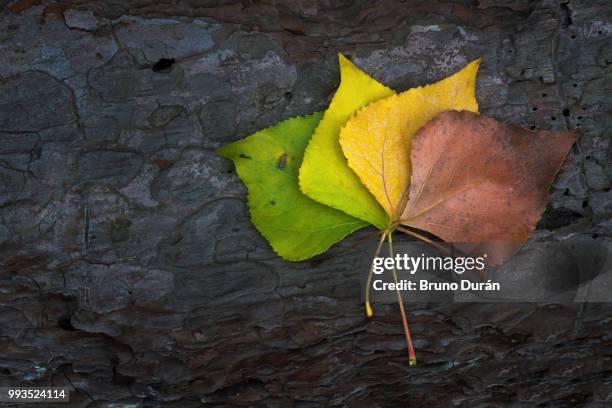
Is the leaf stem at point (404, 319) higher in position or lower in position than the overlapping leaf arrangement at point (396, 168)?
lower

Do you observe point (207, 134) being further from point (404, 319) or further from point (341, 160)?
point (404, 319)

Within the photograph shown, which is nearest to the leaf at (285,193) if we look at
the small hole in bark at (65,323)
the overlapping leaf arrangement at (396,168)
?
the overlapping leaf arrangement at (396,168)

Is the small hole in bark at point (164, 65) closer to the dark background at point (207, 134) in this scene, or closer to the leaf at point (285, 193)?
the dark background at point (207, 134)

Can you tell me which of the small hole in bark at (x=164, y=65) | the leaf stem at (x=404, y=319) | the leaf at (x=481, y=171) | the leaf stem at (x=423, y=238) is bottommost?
the leaf stem at (x=404, y=319)

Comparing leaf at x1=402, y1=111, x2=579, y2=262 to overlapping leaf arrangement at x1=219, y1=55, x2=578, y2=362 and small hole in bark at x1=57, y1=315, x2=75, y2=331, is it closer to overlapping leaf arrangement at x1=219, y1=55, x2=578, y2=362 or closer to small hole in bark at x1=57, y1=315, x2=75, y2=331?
overlapping leaf arrangement at x1=219, y1=55, x2=578, y2=362

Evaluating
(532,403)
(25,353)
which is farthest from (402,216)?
(25,353)

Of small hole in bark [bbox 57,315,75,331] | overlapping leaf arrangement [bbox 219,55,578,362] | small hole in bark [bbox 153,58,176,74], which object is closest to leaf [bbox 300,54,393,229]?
overlapping leaf arrangement [bbox 219,55,578,362]

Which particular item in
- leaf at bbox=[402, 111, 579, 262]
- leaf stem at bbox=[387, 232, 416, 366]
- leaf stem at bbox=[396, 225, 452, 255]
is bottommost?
leaf stem at bbox=[387, 232, 416, 366]
